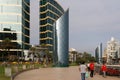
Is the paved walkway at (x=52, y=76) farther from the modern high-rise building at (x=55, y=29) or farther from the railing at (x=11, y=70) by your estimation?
the modern high-rise building at (x=55, y=29)

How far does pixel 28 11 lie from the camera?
131 metres

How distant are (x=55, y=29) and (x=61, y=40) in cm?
332

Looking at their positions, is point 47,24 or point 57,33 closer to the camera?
point 57,33

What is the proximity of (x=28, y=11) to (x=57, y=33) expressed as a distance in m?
40.5

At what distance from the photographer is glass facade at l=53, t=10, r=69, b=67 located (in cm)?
9175

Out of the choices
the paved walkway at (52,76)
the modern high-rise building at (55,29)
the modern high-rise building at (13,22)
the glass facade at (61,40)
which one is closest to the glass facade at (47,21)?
the modern high-rise building at (55,29)

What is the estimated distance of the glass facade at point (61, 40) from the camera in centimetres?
9175

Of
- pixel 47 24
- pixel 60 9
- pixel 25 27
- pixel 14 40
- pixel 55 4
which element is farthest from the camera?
pixel 60 9

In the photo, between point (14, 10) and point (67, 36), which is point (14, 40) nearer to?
point (14, 10)

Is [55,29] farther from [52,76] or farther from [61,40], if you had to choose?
[52,76]

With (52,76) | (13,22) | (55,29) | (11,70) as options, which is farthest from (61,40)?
(11,70)

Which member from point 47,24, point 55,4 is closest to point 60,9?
point 55,4

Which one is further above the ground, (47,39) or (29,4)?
(29,4)

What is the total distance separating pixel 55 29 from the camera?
93125mm
